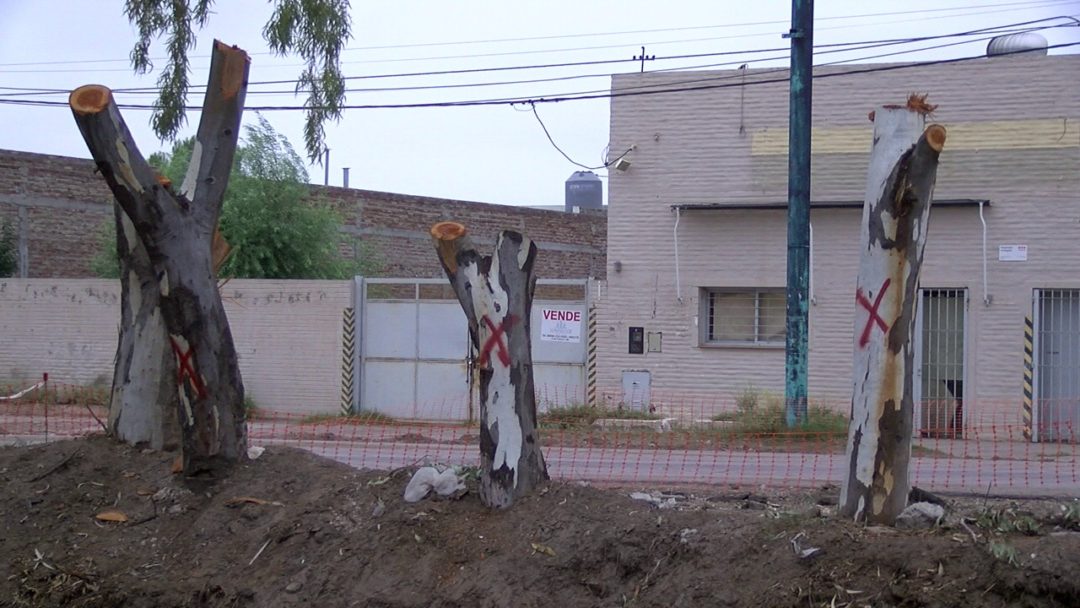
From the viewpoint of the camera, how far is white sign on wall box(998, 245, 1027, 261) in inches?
786

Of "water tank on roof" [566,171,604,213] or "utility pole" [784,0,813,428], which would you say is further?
"water tank on roof" [566,171,604,213]

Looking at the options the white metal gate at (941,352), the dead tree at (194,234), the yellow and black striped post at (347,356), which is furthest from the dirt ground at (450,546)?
the yellow and black striped post at (347,356)

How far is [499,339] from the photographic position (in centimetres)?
787

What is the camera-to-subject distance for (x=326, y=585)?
24.3 feet

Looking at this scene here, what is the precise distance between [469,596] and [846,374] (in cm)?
1492

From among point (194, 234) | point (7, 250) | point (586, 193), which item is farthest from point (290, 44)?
point (586, 193)

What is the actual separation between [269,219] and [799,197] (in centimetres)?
1458

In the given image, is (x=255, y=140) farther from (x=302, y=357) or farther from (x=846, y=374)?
(x=846, y=374)

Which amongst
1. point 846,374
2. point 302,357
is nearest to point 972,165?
point 846,374

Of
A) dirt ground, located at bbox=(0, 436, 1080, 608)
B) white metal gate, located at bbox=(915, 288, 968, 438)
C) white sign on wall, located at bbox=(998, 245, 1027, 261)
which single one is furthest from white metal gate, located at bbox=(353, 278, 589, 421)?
dirt ground, located at bbox=(0, 436, 1080, 608)

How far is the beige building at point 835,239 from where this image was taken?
65.3ft

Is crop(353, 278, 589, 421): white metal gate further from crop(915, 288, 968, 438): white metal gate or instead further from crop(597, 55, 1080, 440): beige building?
crop(915, 288, 968, 438): white metal gate

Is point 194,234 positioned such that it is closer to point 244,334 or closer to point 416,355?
point 416,355

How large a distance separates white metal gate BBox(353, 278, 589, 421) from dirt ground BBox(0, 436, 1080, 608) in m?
12.1
